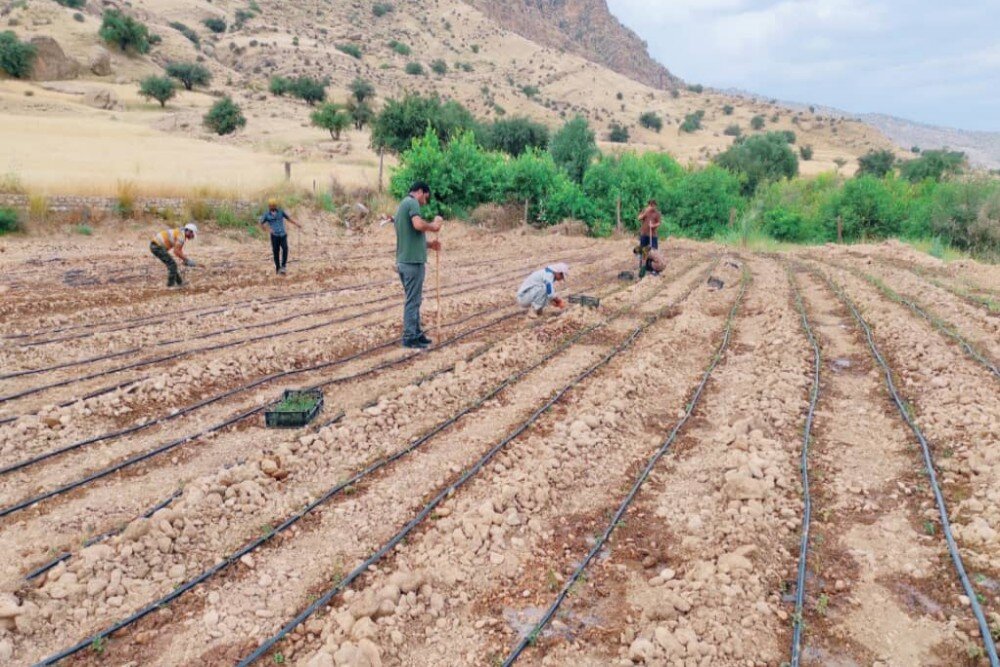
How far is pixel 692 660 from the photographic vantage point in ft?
10.2

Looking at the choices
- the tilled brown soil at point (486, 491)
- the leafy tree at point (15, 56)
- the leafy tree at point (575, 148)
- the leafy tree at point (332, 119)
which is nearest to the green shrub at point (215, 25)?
the leafy tree at point (15, 56)

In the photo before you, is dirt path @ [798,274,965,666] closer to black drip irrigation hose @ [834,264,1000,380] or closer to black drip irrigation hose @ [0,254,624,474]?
black drip irrigation hose @ [834,264,1000,380]

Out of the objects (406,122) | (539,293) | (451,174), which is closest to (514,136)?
(406,122)

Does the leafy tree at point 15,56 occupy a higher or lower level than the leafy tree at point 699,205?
higher

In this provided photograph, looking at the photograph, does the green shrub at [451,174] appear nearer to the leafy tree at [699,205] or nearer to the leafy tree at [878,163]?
the leafy tree at [699,205]

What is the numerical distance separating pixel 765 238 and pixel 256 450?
78.0ft

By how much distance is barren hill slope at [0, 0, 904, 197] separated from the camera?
2552 cm

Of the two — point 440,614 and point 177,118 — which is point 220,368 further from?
point 177,118

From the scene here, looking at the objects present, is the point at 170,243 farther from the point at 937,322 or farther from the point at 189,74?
the point at 189,74

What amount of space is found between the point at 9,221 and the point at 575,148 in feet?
67.1

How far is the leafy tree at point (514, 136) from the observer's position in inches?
1485

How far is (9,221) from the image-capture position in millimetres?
15070

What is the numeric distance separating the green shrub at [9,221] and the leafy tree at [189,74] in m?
41.1

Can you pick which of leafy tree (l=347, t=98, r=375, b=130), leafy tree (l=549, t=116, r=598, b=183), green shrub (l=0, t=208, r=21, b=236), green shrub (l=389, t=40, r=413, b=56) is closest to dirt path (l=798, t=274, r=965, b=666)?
green shrub (l=0, t=208, r=21, b=236)
